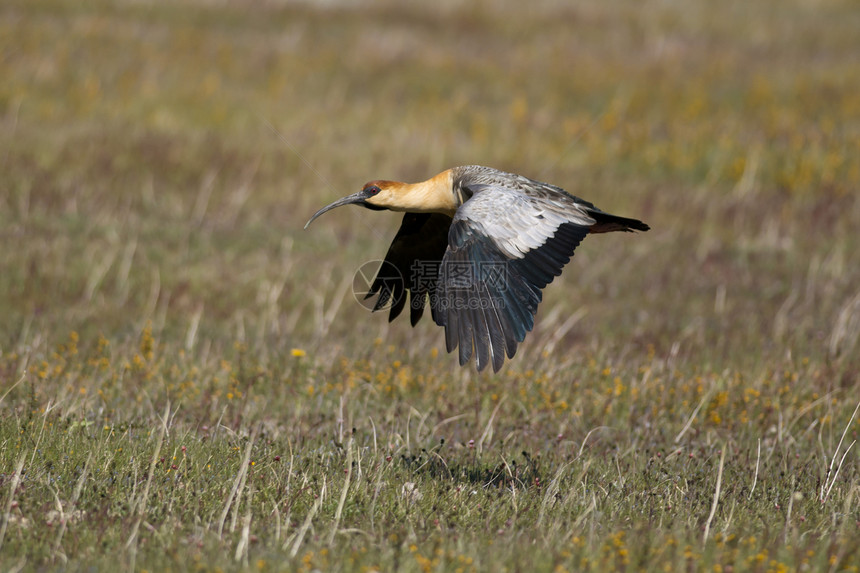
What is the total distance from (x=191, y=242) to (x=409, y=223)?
14.3 feet

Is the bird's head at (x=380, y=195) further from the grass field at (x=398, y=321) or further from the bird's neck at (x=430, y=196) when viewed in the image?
the grass field at (x=398, y=321)

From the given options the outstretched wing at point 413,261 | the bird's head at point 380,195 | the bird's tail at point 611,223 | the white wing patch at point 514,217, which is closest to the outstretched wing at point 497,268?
the white wing patch at point 514,217

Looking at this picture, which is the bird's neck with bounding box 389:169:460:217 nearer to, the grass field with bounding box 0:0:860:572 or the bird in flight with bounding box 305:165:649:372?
the bird in flight with bounding box 305:165:649:372

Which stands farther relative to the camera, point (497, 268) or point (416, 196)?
point (416, 196)

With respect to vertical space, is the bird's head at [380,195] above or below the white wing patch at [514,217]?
below

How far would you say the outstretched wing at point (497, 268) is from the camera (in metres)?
4.39

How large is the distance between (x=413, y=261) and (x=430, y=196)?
0.53 m

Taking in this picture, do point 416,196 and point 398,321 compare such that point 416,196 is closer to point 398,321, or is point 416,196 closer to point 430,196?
point 430,196

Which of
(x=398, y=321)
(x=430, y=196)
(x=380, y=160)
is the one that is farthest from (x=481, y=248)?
(x=380, y=160)

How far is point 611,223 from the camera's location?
545cm

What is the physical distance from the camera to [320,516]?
4.00 meters

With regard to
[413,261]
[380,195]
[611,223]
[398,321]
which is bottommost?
[398,321]

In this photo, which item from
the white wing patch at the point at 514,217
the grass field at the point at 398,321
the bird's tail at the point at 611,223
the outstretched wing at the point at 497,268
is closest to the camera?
the grass field at the point at 398,321

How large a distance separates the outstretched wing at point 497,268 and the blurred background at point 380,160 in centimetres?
228
